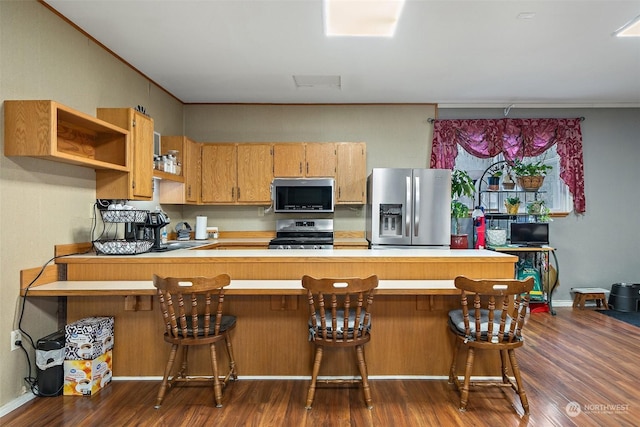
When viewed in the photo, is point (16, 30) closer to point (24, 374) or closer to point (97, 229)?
point (97, 229)

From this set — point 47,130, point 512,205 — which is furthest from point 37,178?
point 512,205

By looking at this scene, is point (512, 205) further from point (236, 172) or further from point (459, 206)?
point (236, 172)

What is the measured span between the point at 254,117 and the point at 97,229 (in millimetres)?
2574

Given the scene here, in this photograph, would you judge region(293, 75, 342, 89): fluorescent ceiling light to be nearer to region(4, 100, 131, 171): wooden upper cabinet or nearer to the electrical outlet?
region(4, 100, 131, 171): wooden upper cabinet

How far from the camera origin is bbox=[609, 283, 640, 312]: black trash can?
4598mm

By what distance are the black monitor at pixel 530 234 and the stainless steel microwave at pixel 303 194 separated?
2.39 m

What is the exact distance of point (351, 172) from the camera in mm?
4645

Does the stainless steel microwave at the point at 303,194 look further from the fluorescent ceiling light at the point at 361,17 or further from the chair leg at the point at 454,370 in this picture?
the chair leg at the point at 454,370

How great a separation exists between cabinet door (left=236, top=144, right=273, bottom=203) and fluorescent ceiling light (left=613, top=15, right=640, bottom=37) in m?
3.53

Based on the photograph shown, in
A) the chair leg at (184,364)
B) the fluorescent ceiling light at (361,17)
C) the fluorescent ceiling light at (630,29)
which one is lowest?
the chair leg at (184,364)

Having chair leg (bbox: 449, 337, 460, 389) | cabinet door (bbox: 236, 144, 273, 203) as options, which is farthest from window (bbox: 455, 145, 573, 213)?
chair leg (bbox: 449, 337, 460, 389)

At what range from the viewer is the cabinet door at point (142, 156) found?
3.12 m

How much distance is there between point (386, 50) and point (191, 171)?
8.69ft

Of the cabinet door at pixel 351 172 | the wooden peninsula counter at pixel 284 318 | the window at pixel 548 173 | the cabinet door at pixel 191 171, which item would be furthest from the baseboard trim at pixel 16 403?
the window at pixel 548 173
